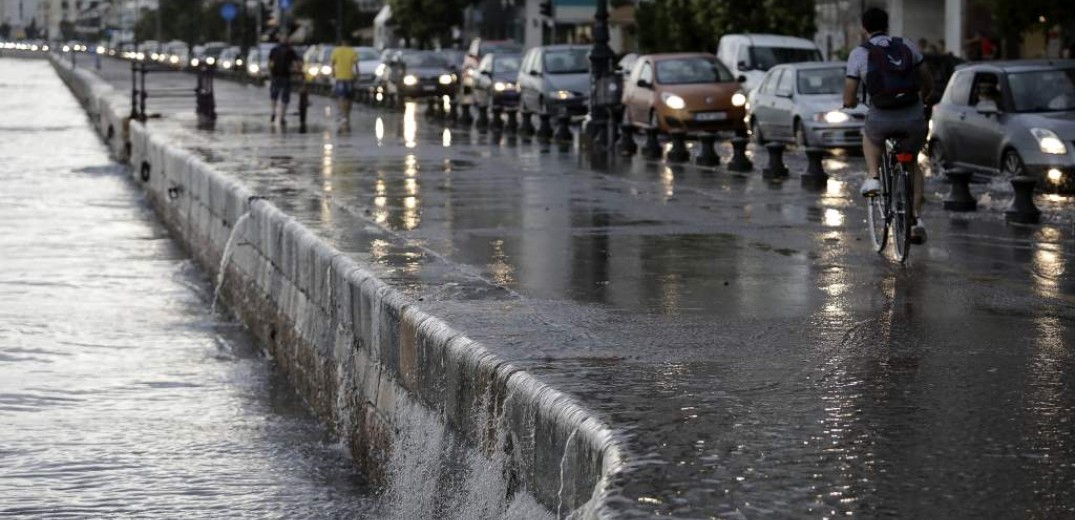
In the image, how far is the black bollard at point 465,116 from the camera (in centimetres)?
3453

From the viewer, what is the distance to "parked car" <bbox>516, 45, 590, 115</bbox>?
36.2m

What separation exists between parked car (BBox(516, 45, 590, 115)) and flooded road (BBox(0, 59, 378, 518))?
1526 cm

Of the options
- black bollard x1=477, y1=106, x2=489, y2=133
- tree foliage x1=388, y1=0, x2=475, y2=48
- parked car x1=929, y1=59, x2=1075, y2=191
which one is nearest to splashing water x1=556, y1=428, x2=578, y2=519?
parked car x1=929, y1=59, x2=1075, y2=191

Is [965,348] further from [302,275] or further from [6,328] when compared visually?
[6,328]

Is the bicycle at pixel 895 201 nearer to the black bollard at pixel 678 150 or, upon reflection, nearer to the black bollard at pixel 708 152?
Result: the black bollard at pixel 708 152

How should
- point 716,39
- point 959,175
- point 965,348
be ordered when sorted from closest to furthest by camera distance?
point 965,348 < point 959,175 < point 716,39

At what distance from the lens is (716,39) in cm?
4991

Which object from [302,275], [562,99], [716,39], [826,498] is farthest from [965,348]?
[716,39]

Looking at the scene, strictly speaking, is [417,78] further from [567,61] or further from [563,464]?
[563,464]

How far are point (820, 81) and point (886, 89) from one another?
16.6m

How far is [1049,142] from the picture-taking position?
18828 millimetres

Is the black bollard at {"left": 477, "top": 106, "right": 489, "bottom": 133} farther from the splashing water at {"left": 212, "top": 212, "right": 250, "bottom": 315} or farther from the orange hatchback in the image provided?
the splashing water at {"left": 212, "top": 212, "right": 250, "bottom": 315}

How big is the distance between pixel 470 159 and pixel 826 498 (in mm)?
17499

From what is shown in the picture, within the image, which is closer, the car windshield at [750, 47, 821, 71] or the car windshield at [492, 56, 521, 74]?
the car windshield at [750, 47, 821, 71]
